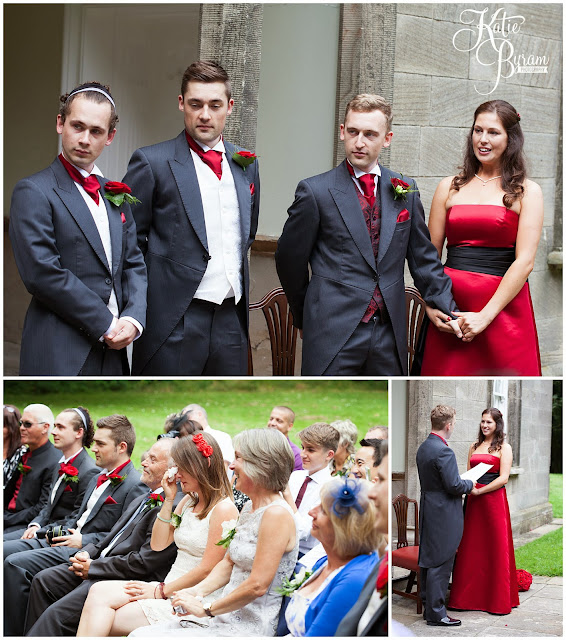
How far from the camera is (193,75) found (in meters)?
4.78

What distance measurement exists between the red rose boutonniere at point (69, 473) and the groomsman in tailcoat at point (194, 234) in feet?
1.99

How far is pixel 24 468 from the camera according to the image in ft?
15.7

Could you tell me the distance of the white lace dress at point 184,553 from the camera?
4387mm

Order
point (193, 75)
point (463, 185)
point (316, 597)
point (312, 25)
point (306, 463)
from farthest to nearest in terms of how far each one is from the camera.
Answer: point (312, 25)
point (463, 185)
point (193, 75)
point (306, 463)
point (316, 597)

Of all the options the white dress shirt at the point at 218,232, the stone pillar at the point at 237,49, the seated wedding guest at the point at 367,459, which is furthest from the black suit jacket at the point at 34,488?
the stone pillar at the point at 237,49

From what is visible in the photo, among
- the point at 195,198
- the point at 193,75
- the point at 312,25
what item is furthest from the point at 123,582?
the point at 312,25

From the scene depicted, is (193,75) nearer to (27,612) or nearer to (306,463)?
(306,463)

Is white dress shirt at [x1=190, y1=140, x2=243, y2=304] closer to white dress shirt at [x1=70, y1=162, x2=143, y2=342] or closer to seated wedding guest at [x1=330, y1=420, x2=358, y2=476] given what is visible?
white dress shirt at [x1=70, y1=162, x2=143, y2=342]

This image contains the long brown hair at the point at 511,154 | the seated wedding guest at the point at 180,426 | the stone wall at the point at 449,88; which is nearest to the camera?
the seated wedding guest at the point at 180,426

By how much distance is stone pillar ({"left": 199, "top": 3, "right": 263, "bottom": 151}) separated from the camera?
6340 millimetres

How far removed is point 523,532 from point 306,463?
49.9 inches

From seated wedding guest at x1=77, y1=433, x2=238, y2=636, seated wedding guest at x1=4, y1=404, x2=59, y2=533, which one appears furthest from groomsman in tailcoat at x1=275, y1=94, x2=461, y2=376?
seated wedding guest at x1=4, y1=404, x2=59, y2=533

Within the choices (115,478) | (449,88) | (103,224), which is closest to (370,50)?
(449,88)

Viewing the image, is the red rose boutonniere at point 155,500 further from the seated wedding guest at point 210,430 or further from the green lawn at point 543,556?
the green lawn at point 543,556
